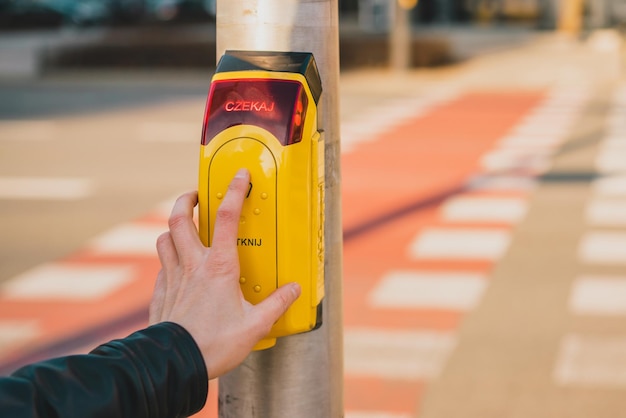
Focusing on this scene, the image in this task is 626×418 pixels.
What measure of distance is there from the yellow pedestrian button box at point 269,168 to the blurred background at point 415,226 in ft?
9.67

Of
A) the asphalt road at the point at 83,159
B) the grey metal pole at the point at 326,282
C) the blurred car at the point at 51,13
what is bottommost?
the blurred car at the point at 51,13

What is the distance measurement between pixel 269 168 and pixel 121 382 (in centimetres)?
54

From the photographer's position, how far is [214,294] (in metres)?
1.59

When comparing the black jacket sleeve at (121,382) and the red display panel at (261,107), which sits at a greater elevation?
the red display panel at (261,107)

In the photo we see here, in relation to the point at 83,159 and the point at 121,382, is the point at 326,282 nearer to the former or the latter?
the point at 121,382

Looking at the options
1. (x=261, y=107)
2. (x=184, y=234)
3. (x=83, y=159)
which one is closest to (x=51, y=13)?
(x=83, y=159)

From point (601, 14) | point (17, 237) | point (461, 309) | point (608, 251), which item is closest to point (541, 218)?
point (608, 251)

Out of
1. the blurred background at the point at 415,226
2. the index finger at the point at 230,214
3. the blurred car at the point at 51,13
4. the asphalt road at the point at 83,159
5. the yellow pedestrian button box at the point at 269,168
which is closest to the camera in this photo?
the index finger at the point at 230,214

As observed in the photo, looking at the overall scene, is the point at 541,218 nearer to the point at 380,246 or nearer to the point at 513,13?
the point at 380,246

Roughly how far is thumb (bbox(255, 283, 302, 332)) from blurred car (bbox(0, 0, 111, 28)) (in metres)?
43.5

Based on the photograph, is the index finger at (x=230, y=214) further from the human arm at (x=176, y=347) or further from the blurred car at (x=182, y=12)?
the blurred car at (x=182, y=12)

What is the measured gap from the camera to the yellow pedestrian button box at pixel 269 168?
177 centimetres

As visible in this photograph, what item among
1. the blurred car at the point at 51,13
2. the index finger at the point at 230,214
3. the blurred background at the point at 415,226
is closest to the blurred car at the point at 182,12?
the blurred car at the point at 51,13

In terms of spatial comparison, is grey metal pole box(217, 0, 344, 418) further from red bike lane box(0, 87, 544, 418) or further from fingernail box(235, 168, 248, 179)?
red bike lane box(0, 87, 544, 418)
